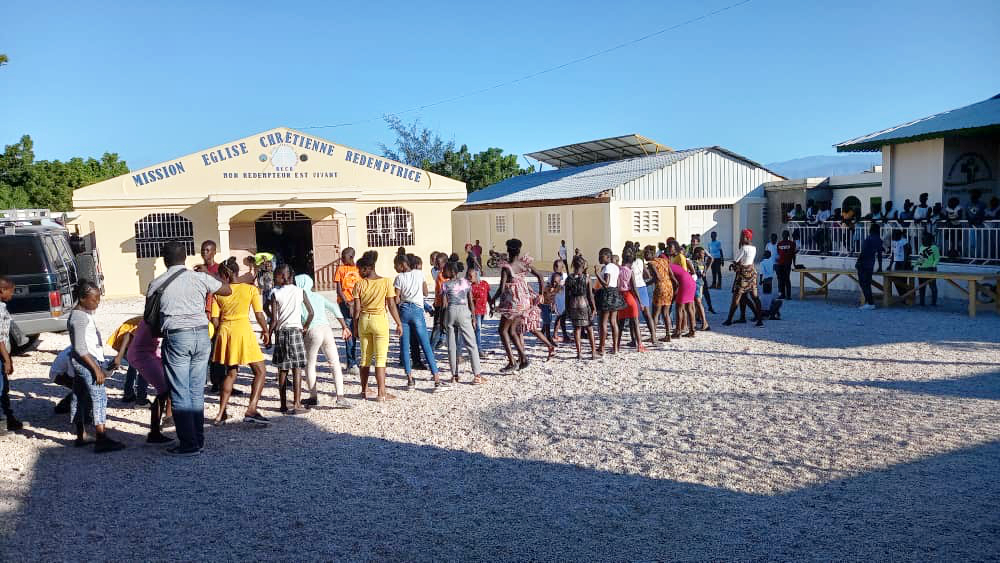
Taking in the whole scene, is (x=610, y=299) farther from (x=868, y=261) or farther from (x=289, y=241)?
(x=289, y=241)

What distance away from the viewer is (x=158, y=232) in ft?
70.5

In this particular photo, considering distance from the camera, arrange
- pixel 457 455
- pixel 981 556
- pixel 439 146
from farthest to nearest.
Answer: pixel 439 146, pixel 457 455, pixel 981 556

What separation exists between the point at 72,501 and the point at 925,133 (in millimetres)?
17680

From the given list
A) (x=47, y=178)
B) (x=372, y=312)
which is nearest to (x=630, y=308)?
(x=372, y=312)

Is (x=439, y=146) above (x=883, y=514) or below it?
above

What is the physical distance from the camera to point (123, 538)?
15.6ft

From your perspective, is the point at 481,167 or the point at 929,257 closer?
the point at 929,257

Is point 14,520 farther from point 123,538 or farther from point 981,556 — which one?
point 981,556

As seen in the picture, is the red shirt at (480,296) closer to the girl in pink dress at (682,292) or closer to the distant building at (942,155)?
the girl in pink dress at (682,292)

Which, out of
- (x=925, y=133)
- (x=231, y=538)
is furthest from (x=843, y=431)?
(x=925, y=133)

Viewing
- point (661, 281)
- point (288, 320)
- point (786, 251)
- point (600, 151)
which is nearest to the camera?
point (288, 320)

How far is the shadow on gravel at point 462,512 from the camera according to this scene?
4457 mm

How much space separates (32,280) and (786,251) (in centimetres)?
1367

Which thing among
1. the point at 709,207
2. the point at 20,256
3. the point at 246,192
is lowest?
the point at 20,256
